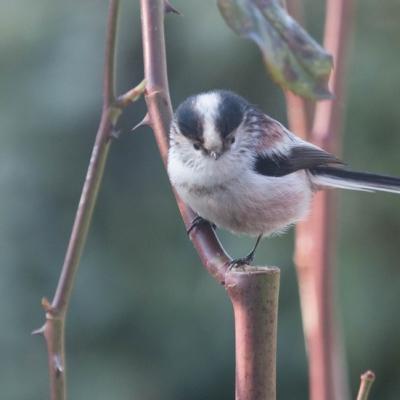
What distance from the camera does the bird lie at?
2.55 meters

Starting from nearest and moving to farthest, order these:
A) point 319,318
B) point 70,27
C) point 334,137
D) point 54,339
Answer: point 54,339
point 319,318
point 334,137
point 70,27

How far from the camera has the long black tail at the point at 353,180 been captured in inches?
104

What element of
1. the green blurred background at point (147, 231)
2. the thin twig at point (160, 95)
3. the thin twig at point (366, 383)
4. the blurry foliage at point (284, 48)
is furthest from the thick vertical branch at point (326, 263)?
the green blurred background at point (147, 231)

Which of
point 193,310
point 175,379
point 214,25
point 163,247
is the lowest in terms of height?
point 175,379

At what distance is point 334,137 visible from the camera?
5.63ft

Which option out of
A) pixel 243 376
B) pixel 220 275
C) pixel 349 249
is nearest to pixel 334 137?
pixel 220 275

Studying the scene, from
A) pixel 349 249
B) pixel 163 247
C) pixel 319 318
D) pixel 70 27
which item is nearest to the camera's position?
pixel 319 318

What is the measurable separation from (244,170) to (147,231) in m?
2.10

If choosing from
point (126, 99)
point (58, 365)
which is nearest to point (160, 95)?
point (126, 99)

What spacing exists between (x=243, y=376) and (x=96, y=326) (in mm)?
3566

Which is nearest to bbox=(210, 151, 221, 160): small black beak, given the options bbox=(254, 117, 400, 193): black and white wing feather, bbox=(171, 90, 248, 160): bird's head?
bbox=(171, 90, 248, 160): bird's head

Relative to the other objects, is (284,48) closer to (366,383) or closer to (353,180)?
(366,383)

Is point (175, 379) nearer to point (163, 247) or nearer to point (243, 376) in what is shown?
point (163, 247)

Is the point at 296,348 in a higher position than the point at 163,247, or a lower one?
lower
